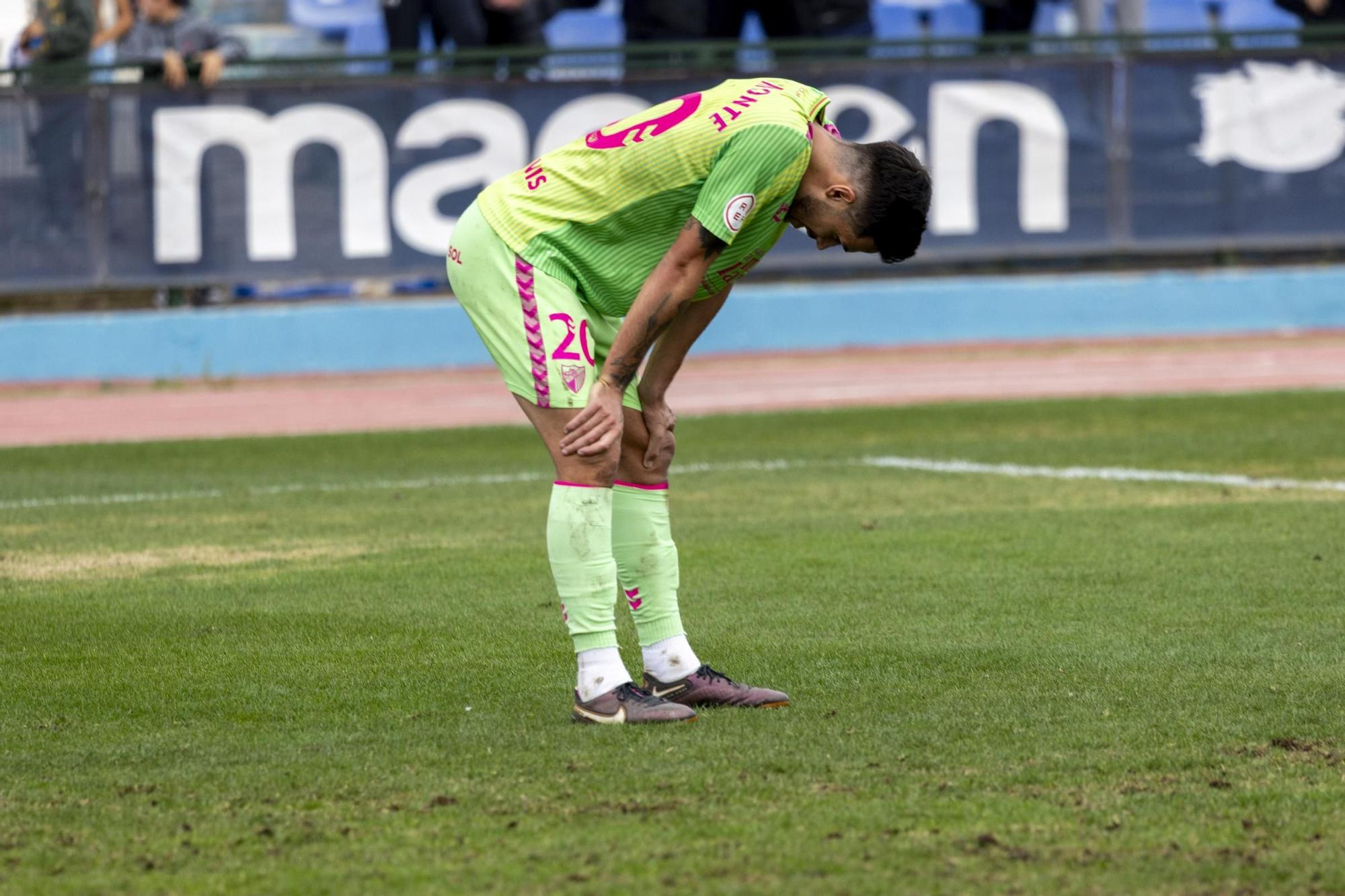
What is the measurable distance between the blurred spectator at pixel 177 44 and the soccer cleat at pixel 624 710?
12177 millimetres

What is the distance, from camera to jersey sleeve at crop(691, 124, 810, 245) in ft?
13.3

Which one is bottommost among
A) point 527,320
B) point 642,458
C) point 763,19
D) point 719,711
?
point 719,711

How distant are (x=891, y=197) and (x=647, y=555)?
110cm

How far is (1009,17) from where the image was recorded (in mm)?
17719

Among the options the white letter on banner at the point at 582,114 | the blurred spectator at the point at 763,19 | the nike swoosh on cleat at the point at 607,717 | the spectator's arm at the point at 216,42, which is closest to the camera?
the nike swoosh on cleat at the point at 607,717

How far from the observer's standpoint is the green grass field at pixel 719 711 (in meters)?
3.24

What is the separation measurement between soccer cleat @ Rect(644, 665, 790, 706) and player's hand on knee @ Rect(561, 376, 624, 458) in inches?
26.2

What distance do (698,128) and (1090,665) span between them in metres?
1.82

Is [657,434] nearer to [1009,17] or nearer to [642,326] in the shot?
[642,326]

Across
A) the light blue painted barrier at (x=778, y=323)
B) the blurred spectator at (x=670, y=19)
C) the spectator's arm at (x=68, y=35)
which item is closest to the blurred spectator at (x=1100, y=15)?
the light blue painted barrier at (x=778, y=323)

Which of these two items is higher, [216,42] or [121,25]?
[121,25]

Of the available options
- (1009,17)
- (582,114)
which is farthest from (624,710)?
(1009,17)

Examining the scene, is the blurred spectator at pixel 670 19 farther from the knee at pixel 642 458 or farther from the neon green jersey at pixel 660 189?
the knee at pixel 642 458

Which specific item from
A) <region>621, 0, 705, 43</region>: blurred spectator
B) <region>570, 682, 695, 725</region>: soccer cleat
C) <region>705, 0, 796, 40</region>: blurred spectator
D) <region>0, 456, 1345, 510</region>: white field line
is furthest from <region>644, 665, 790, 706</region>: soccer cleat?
<region>705, 0, 796, 40</region>: blurred spectator
